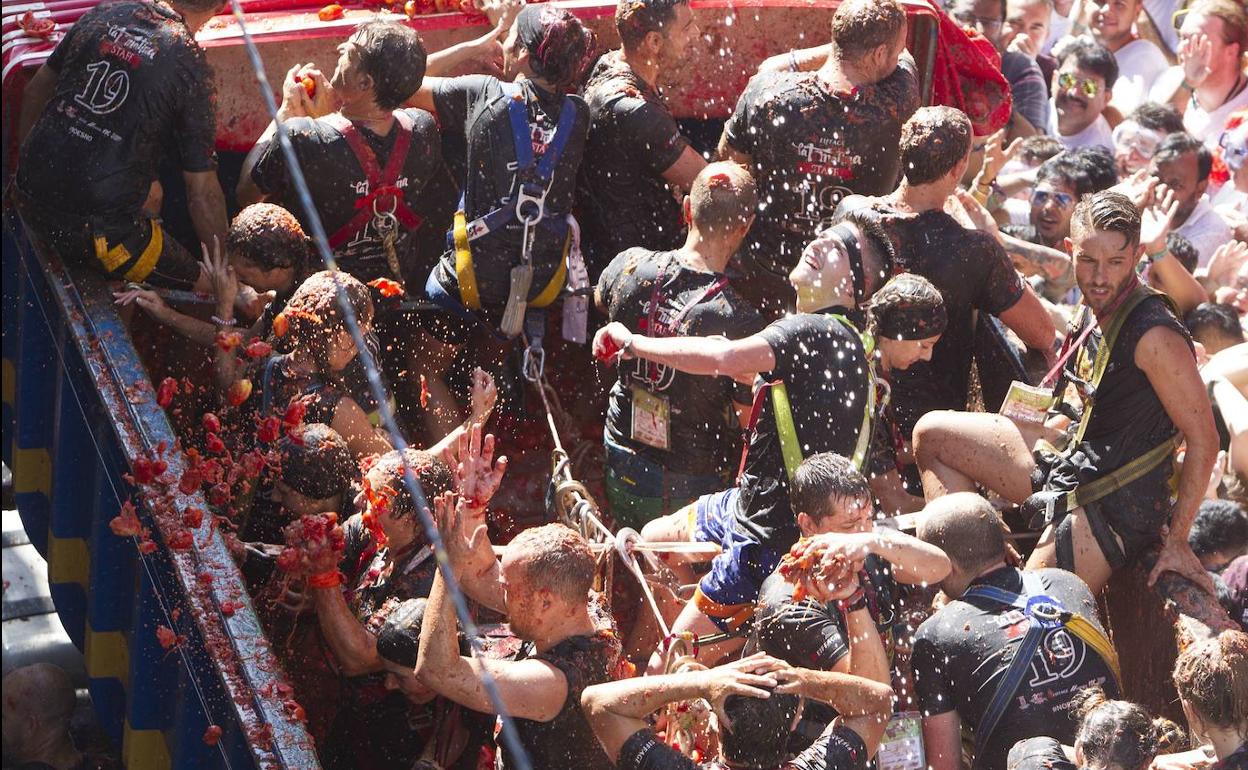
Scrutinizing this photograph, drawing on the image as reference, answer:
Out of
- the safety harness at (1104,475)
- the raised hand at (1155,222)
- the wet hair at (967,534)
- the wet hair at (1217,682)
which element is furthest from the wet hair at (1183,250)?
the wet hair at (1217,682)

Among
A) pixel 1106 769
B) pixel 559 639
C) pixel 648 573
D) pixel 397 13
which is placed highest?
pixel 397 13

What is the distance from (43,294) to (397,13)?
6.53 ft

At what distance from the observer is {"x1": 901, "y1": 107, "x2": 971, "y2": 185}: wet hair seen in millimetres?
5750

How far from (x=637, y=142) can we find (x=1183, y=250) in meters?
2.89

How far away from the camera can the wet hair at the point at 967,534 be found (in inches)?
188

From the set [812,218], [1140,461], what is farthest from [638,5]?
[1140,461]

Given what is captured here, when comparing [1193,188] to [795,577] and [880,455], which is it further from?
[795,577]

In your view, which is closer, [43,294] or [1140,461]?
[1140,461]

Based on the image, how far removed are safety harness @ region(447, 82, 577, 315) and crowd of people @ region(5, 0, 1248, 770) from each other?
0.02m

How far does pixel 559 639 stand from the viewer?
14.1 ft

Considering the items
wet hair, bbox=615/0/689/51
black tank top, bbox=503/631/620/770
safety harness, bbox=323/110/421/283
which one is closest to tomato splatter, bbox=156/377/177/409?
safety harness, bbox=323/110/421/283

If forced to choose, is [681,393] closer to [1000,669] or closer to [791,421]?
[791,421]

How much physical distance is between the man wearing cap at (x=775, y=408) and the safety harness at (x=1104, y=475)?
56 centimetres

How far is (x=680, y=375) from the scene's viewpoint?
19.0 ft
